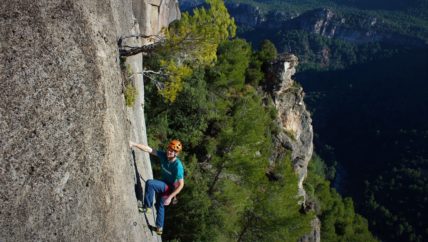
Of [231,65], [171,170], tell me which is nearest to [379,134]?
[231,65]

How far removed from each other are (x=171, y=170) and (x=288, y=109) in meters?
27.9

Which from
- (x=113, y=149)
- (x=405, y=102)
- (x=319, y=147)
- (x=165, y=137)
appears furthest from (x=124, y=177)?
(x=405, y=102)

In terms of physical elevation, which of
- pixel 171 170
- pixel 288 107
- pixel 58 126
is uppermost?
pixel 58 126

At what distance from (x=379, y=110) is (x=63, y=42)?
512ft

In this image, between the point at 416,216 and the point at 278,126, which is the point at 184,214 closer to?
the point at 278,126

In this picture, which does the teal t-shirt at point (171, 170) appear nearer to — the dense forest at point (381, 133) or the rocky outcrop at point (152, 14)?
A: the rocky outcrop at point (152, 14)

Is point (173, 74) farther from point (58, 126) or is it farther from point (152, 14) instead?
point (152, 14)

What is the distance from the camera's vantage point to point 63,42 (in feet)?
Result: 20.3

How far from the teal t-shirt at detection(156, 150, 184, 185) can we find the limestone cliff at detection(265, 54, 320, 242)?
22.6m

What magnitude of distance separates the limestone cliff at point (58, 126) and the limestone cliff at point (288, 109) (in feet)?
82.7

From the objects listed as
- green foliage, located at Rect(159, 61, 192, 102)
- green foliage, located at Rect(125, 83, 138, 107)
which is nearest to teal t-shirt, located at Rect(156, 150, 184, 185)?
green foliage, located at Rect(125, 83, 138, 107)

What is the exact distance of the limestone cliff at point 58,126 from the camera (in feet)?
17.9

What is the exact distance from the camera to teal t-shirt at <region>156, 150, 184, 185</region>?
916 centimetres

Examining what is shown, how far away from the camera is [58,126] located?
6012 millimetres
